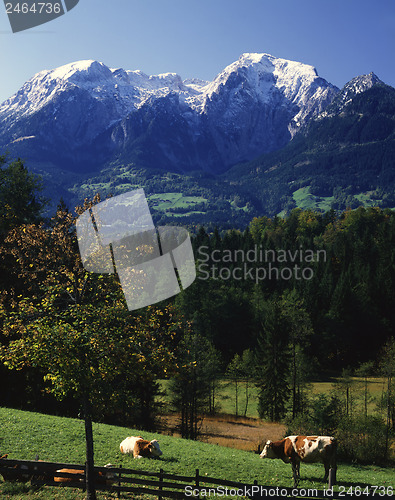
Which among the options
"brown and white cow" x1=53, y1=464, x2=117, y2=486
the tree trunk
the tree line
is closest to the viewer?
the tree line

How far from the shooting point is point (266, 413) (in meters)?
57.3

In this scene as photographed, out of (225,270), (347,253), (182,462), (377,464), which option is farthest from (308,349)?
(182,462)

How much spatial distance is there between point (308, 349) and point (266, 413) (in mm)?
38607

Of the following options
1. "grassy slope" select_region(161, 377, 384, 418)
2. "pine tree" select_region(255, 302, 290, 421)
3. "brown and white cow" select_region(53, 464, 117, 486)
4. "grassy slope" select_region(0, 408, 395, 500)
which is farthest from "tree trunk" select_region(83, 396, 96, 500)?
"grassy slope" select_region(161, 377, 384, 418)

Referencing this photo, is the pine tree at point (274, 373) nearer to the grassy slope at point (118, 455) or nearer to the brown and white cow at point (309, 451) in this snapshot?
the grassy slope at point (118, 455)

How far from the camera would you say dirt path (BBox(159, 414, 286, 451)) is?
4609cm

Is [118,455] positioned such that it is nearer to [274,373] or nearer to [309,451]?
[309,451]

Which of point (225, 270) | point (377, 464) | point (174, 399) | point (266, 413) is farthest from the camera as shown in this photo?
point (225, 270)

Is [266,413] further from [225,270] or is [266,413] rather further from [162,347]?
[225,270]

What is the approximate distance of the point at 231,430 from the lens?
174 feet

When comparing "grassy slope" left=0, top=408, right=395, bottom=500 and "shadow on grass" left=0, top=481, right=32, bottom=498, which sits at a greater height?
"shadow on grass" left=0, top=481, right=32, bottom=498

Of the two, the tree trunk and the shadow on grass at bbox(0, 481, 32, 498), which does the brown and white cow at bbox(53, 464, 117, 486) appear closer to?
the tree trunk

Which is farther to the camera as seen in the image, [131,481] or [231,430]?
[231,430]

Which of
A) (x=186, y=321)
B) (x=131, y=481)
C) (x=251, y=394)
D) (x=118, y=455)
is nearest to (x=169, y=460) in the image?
(x=118, y=455)
